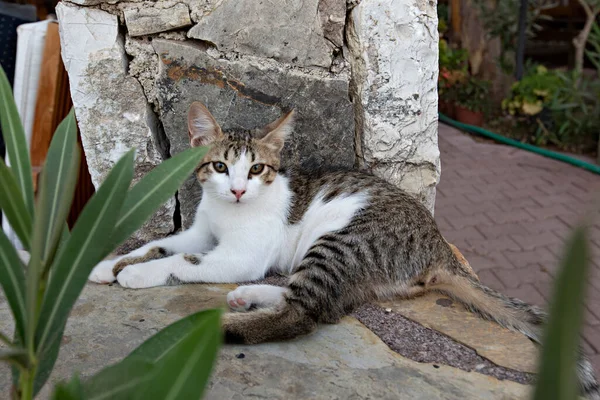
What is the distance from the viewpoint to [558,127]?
6805 millimetres

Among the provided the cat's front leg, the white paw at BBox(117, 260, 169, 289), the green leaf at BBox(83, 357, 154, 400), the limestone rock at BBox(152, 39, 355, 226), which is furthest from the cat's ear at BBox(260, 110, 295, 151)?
the green leaf at BBox(83, 357, 154, 400)

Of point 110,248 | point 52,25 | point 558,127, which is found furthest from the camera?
point 558,127

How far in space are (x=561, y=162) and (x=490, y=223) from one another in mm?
1702

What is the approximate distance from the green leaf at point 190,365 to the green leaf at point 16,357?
30cm

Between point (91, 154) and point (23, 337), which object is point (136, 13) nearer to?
point (91, 154)

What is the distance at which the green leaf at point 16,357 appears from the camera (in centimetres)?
99

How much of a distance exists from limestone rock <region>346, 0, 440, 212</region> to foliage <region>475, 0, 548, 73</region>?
5.45 meters

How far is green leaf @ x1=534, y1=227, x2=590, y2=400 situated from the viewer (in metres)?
0.68

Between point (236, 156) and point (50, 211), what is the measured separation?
4.69 ft

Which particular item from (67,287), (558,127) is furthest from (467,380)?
(558,127)

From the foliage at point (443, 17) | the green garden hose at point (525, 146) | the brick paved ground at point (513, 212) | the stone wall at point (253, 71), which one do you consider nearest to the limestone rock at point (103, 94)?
the stone wall at point (253, 71)

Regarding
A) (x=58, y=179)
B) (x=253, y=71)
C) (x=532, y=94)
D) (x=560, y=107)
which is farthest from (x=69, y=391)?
(x=532, y=94)

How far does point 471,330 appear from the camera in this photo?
2291 millimetres

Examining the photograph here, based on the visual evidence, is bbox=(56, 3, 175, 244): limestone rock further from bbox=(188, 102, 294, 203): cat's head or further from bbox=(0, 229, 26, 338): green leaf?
bbox=(0, 229, 26, 338): green leaf
